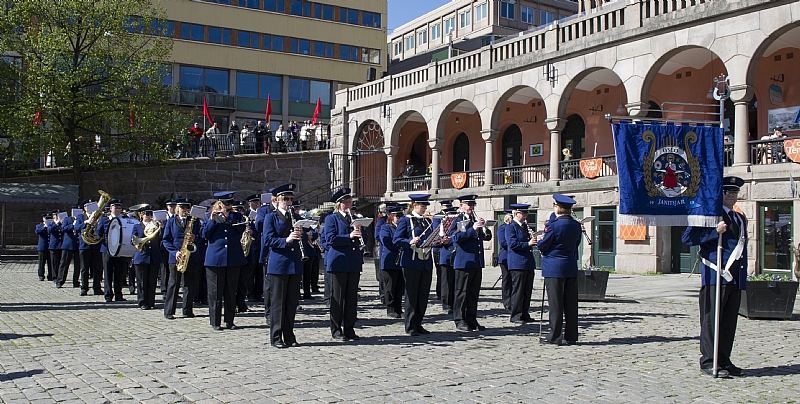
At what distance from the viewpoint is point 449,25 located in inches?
2901

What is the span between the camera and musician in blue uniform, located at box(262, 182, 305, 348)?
9.03 m

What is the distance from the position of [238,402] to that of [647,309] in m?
9.24

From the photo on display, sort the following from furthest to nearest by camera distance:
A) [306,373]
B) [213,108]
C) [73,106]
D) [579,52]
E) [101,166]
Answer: [213,108]
[101,166]
[73,106]
[579,52]
[306,373]

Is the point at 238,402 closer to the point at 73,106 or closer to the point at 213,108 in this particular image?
the point at 73,106

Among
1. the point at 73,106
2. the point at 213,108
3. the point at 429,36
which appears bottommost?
the point at 73,106

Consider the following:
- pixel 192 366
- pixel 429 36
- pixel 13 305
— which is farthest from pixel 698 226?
pixel 429 36

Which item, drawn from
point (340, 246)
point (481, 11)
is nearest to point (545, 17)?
point (481, 11)

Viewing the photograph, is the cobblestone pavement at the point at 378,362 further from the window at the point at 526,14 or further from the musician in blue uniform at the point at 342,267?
the window at the point at 526,14

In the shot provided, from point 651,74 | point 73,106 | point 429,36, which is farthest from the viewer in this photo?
point 429,36

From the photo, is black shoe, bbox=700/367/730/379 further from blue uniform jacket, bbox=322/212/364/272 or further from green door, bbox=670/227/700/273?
green door, bbox=670/227/700/273

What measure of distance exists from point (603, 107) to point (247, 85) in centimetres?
2785

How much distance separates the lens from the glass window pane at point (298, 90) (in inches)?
1943

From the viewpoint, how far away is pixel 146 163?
104 feet

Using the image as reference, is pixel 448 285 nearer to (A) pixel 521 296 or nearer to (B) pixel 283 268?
(A) pixel 521 296
